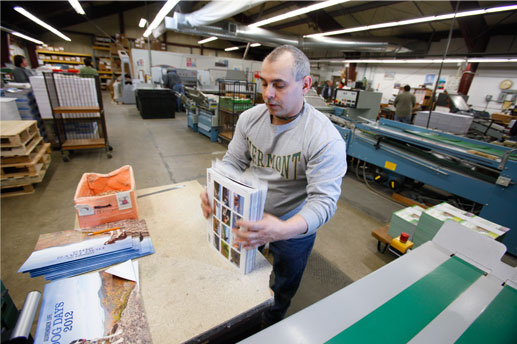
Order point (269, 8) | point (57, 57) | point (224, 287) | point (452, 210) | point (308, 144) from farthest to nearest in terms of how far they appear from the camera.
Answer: point (57, 57) → point (269, 8) → point (452, 210) → point (308, 144) → point (224, 287)

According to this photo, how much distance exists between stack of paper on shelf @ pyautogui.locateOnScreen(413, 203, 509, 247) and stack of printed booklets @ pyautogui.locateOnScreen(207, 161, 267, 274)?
1.71 meters

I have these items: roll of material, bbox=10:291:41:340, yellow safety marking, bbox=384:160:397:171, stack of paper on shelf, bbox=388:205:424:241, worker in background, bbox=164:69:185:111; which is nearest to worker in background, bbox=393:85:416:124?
yellow safety marking, bbox=384:160:397:171

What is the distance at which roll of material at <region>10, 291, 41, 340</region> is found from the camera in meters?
0.58

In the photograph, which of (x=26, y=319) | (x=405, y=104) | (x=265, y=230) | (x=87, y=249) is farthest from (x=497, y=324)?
(x=405, y=104)

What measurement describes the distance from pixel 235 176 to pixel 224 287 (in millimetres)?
409

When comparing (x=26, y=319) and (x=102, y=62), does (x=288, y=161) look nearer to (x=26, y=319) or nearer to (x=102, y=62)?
(x=26, y=319)

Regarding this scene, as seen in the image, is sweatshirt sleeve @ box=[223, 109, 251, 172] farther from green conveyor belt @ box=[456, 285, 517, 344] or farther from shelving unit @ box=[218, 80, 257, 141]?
shelving unit @ box=[218, 80, 257, 141]

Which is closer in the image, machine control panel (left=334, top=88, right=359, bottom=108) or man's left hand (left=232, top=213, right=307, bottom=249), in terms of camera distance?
man's left hand (left=232, top=213, right=307, bottom=249)

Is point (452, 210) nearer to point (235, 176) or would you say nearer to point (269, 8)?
point (235, 176)

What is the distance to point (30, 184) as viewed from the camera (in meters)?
2.84

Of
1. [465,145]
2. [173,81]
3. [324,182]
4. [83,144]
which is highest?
[173,81]

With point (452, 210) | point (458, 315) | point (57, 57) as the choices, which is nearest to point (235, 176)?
point (458, 315)

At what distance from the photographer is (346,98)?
13.8 feet

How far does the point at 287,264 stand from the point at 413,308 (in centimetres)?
63
